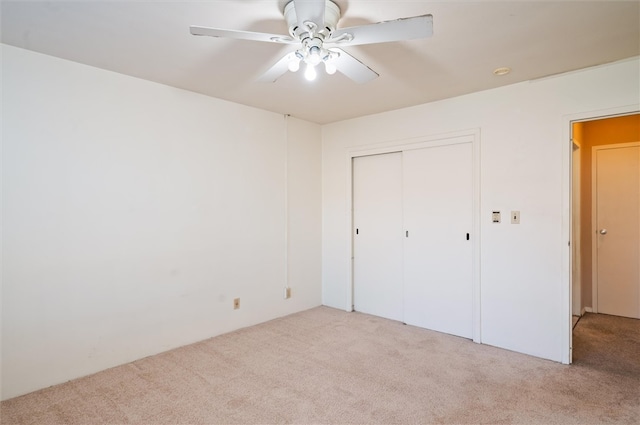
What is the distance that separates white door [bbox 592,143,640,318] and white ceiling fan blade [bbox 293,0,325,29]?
13.5ft

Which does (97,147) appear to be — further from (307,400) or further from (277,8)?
(307,400)

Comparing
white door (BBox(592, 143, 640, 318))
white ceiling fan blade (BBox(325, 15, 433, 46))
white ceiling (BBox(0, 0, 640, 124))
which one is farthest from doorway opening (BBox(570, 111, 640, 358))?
white ceiling fan blade (BBox(325, 15, 433, 46))

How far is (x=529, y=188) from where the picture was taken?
2.96 m

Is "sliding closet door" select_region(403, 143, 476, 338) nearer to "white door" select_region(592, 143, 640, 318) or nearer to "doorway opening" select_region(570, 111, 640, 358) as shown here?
"doorway opening" select_region(570, 111, 640, 358)

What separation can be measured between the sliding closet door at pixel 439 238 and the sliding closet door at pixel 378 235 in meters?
0.17

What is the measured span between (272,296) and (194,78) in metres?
2.37

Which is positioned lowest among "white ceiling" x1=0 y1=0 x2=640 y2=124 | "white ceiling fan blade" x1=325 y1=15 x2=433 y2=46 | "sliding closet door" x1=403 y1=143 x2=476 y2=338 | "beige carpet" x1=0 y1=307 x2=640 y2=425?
"beige carpet" x1=0 y1=307 x2=640 y2=425

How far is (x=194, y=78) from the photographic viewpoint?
2861 millimetres

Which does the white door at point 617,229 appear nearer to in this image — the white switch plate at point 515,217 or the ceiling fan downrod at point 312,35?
the white switch plate at point 515,217

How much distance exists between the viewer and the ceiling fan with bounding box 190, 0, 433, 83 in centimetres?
154

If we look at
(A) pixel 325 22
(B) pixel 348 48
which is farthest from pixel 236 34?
(B) pixel 348 48

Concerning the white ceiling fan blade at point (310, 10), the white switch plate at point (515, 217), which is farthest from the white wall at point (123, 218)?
the white switch plate at point (515, 217)

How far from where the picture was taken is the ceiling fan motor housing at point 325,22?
172 centimetres

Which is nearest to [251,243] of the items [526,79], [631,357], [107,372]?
[107,372]
